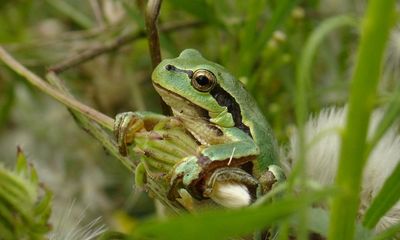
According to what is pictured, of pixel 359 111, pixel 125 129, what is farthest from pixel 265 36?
pixel 359 111

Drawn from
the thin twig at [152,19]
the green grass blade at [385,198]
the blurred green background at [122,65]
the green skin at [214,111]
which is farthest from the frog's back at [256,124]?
the blurred green background at [122,65]

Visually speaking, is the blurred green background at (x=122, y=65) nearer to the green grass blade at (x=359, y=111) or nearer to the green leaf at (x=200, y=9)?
the green leaf at (x=200, y=9)

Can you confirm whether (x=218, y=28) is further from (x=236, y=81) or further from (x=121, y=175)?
(x=121, y=175)

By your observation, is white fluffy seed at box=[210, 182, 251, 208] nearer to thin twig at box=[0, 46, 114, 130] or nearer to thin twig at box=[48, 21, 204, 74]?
thin twig at box=[0, 46, 114, 130]

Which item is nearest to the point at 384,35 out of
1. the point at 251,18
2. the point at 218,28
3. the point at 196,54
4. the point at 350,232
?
the point at 350,232

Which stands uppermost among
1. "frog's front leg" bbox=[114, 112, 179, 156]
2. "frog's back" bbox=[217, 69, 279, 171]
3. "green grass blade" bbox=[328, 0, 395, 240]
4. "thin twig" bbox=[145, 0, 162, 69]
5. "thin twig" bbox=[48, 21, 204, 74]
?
"thin twig" bbox=[48, 21, 204, 74]

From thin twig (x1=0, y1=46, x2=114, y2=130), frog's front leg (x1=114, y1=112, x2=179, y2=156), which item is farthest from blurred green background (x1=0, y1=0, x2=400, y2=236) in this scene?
frog's front leg (x1=114, y1=112, x2=179, y2=156)
